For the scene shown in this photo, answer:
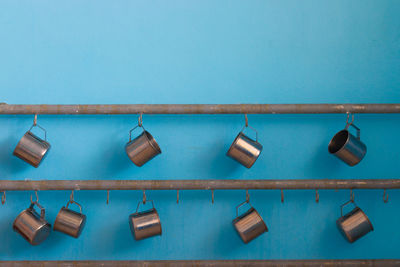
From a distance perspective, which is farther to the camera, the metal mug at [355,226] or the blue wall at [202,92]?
the blue wall at [202,92]

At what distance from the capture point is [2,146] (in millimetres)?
1903

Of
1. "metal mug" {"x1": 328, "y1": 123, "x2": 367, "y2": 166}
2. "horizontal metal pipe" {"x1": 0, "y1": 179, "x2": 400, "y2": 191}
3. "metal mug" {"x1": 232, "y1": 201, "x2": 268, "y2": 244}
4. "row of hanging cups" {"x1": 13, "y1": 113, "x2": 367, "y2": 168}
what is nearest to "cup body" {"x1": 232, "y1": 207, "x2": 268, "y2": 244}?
"metal mug" {"x1": 232, "y1": 201, "x2": 268, "y2": 244}

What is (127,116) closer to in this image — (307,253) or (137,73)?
(137,73)

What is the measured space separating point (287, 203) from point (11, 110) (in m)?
1.38

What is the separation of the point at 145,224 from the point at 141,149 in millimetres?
337

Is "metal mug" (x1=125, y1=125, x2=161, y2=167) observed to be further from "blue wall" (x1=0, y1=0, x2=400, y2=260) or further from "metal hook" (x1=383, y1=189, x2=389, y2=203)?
"metal hook" (x1=383, y1=189, x2=389, y2=203)

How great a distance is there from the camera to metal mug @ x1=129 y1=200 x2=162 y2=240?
68.2 inches

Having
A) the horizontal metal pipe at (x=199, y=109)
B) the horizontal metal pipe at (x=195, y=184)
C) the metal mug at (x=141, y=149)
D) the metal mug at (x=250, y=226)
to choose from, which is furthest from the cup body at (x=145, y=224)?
the horizontal metal pipe at (x=199, y=109)

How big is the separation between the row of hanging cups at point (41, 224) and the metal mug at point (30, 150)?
237mm

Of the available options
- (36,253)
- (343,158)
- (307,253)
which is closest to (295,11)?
(343,158)

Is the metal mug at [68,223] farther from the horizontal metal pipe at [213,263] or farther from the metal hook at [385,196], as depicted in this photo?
the metal hook at [385,196]

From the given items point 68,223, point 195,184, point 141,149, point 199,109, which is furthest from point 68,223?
point 199,109

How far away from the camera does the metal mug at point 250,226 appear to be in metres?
1.76

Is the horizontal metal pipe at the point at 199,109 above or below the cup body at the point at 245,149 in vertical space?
above
